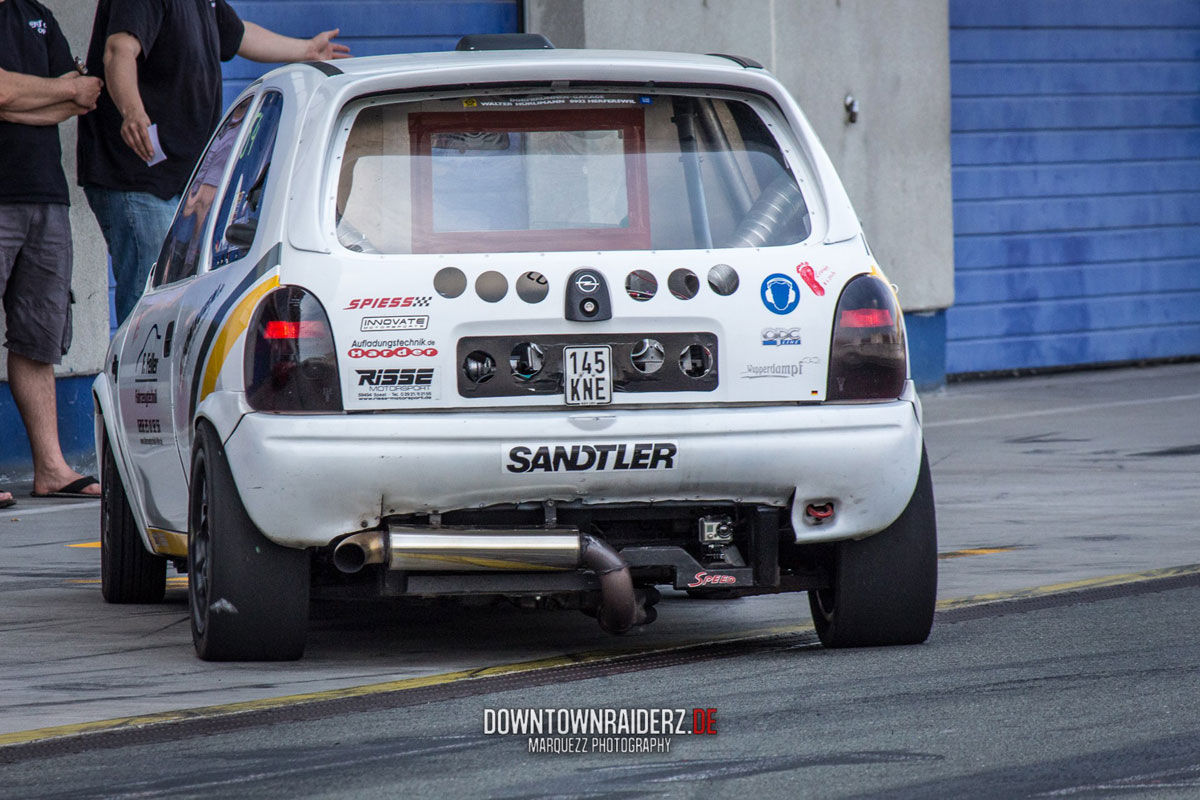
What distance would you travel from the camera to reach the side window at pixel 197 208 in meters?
6.21

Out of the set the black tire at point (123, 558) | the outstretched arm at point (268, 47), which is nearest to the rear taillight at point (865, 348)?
the black tire at point (123, 558)

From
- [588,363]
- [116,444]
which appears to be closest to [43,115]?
[116,444]

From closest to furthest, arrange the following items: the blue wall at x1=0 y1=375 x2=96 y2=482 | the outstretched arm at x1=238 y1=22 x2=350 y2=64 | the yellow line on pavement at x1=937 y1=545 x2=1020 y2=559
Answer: the yellow line on pavement at x1=937 y1=545 x2=1020 y2=559 < the outstretched arm at x1=238 y1=22 x2=350 y2=64 < the blue wall at x1=0 y1=375 x2=96 y2=482

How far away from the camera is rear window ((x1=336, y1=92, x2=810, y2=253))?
5.29 metres

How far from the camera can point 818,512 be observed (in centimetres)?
523

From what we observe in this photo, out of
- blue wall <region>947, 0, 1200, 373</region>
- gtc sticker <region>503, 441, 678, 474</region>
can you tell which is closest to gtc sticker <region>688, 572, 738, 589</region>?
gtc sticker <region>503, 441, 678, 474</region>

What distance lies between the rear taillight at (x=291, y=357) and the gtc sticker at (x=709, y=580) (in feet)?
3.17

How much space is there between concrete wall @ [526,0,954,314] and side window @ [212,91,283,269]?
7314 millimetres

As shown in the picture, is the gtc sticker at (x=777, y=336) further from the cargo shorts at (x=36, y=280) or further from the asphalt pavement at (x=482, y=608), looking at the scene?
the cargo shorts at (x=36, y=280)

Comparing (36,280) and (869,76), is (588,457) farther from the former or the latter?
(869,76)

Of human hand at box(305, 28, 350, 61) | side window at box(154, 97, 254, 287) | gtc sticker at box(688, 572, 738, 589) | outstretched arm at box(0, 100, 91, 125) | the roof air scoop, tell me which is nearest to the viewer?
gtc sticker at box(688, 572, 738, 589)

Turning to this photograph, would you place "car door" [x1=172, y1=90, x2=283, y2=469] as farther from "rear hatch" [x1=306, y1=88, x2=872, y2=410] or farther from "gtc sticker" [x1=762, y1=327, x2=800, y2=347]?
"gtc sticker" [x1=762, y1=327, x2=800, y2=347]

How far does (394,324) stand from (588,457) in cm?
56

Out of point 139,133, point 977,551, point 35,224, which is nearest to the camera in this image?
point 977,551
